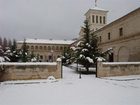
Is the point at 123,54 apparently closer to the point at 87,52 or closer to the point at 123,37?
the point at 123,37

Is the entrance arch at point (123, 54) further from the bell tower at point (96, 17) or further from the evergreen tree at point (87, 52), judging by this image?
the bell tower at point (96, 17)

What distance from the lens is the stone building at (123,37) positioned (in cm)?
2344

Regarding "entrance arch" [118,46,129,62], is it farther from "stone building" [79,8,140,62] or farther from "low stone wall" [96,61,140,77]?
"low stone wall" [96,61,140,77]

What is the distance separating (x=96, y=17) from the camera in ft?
162

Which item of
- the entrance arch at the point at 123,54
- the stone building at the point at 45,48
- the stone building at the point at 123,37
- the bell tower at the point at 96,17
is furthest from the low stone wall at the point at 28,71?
the stone building at the point at 45,48

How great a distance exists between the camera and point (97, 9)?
49250 mm

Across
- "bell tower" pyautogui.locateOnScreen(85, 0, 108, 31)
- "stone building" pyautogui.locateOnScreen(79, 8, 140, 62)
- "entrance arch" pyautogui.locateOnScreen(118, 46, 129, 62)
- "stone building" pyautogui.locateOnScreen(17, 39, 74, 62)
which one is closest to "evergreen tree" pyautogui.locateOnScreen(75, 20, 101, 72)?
"stone building" pyautogui.locateOnScreen(79, 8, 140, 62)

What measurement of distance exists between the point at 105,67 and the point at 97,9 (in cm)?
3492

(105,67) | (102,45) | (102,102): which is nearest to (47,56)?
(102,45)

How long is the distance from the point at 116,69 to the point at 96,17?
111 ft

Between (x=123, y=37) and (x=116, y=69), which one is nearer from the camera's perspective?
(x=116, y=69)

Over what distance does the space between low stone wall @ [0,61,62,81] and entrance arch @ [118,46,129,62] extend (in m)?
13.4

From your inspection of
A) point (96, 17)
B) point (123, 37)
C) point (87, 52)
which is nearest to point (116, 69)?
point (87, 52)

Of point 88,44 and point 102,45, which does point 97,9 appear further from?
point 88,44
